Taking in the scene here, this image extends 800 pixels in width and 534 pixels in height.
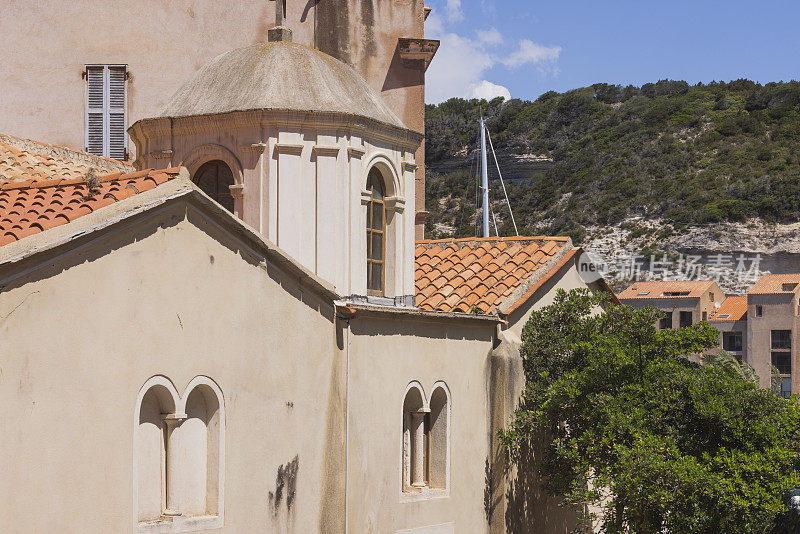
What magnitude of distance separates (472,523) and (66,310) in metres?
7.94

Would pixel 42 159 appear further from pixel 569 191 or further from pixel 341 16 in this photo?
pixel 569 191

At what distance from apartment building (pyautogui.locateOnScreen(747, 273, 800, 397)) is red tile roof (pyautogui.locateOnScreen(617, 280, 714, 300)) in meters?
4.78

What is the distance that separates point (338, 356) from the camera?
12023 millimetres

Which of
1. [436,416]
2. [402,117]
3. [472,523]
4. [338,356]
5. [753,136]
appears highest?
[753,136]

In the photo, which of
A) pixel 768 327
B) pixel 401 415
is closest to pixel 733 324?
pixel 768 327

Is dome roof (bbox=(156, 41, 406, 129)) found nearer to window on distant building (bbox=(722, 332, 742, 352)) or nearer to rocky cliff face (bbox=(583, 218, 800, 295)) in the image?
rocky cliff face (bbox=(583, 218, 800, 295))

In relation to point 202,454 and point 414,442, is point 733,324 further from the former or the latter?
point 202,454

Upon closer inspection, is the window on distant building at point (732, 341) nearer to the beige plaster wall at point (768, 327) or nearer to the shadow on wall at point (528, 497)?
the beige plaster wall at point (768, 327)

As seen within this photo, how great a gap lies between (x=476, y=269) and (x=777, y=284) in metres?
68.4

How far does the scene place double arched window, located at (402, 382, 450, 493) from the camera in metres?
14.1

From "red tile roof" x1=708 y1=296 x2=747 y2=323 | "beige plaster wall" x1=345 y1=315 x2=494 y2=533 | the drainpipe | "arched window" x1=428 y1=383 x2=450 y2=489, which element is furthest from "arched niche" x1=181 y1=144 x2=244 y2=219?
"red tile roof" x1=708 y1=296 x2=747 y2=323

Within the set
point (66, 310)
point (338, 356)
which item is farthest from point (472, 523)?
point (66, 310)

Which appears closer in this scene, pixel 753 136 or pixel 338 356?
pixel 338 356

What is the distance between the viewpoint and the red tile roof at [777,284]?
79.8m
